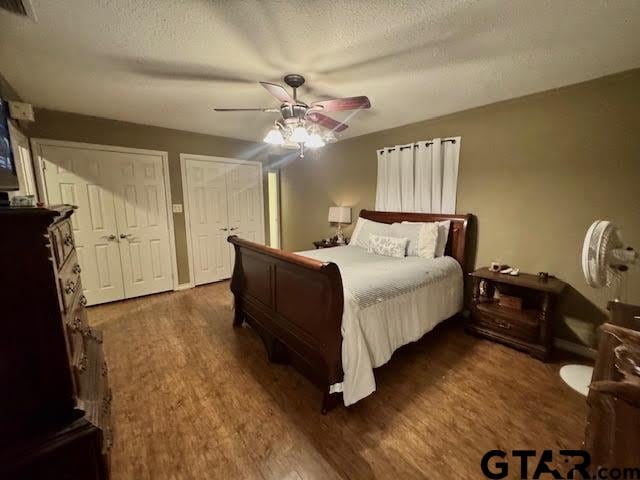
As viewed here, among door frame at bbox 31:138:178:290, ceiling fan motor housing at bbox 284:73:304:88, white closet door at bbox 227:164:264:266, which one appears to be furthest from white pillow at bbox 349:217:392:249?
door frame at bbox 31:138:178:290

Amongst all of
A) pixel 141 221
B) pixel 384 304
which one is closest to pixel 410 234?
pixel 384 304

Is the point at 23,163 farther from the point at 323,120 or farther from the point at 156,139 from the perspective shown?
the point at 323,120

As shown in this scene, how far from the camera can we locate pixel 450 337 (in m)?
2.72

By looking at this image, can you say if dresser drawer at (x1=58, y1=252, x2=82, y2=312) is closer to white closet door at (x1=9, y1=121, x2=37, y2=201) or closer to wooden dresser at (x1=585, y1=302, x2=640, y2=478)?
wooden dresser at (x1=585, y1=302, x2=640, y2=478)

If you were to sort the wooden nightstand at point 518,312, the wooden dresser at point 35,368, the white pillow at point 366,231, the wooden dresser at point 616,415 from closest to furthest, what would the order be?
the wooden dresser at point 616,415
the wooden dresser at point 35,368
the wooden nightstand at point 518,312
the white pillow at point 366,231

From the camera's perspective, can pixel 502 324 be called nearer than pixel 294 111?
No

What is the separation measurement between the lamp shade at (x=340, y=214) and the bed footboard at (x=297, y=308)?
1905 mm

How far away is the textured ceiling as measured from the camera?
1439 millimetres

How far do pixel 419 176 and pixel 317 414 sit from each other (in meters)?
2.79

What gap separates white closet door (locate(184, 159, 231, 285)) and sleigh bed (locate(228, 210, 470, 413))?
1746 mm

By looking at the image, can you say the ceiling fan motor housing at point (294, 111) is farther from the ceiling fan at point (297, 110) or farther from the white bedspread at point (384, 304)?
the white bedspread at point (384, 304)

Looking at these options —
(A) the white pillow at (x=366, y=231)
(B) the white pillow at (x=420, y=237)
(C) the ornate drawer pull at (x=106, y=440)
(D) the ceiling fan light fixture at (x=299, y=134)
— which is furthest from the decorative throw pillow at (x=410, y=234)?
(C) the ornate drawer pull at (x=106, y=440)

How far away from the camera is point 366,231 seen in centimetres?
353

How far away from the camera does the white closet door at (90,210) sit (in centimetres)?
313
